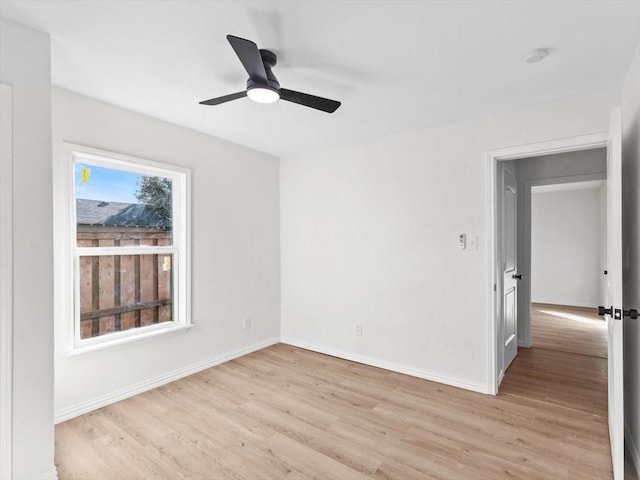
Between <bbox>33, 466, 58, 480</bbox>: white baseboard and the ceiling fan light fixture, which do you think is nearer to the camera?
<bbox>33, 466, 58, 480</bbox>: white baseboard

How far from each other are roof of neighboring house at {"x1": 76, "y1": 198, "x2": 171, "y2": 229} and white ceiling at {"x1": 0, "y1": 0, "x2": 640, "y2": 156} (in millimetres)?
844

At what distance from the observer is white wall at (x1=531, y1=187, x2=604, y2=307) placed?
684 centimetres

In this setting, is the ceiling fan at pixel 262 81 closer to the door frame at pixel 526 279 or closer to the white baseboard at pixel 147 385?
the white baseboard at pixel 147 385

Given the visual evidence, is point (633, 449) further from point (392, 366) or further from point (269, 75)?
point (269, 75)

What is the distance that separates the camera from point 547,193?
24.2ft

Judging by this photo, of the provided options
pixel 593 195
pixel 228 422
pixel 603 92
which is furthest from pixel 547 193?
pixel 228 422

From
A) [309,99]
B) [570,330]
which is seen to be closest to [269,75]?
[309,99]

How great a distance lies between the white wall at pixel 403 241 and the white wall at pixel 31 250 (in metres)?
2.72

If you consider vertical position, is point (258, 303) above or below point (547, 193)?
below

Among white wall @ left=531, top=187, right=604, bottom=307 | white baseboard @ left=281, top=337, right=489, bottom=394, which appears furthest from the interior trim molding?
white wall @ left=531, top=187, right=604, bottom=307

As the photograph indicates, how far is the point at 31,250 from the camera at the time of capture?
1.83 metres

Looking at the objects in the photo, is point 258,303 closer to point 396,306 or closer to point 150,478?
point 396,306

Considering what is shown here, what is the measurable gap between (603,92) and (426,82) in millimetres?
1362

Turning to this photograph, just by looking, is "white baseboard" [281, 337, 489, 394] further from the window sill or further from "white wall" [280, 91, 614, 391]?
the window sill
